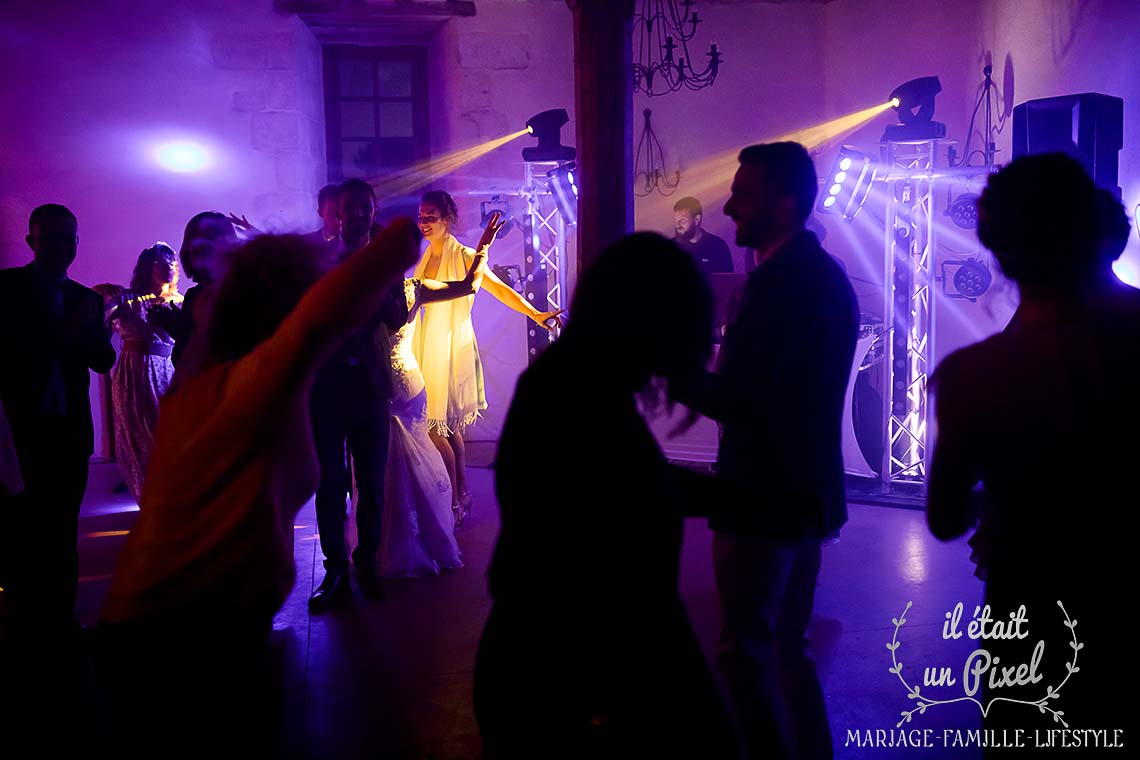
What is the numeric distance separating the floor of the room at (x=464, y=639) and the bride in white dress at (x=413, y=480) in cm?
12

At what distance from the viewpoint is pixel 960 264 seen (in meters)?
6.62

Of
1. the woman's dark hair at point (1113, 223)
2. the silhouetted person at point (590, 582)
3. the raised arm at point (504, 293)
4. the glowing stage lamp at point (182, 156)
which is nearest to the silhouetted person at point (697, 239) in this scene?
the raised arm at point (504, 293)

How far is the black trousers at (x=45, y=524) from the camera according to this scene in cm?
340

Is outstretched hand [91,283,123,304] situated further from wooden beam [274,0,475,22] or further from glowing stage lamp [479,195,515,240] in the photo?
wooden beam [274,0,475,22]

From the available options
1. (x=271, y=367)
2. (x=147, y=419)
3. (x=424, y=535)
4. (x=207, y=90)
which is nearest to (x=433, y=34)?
(x=207, y=90)

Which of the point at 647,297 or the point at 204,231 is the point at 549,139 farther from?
the point at 647,297

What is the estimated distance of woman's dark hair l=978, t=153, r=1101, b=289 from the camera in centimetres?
151

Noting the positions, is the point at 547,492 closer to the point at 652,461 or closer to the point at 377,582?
the point at 652,461

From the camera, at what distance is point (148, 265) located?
511cm

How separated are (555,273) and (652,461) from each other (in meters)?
5.69

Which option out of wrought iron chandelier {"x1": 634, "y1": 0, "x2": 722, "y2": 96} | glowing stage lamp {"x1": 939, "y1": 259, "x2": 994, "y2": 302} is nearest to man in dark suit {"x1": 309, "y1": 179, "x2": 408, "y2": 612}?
glowing stage lamp {"x1": 939, "y1": 259, "x2": 994, "y2": 302}

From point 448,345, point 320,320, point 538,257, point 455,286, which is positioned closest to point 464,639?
point 455,286

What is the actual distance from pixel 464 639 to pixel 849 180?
12.4ft

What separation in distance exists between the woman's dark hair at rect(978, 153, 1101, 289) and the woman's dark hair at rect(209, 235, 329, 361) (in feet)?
3.94
